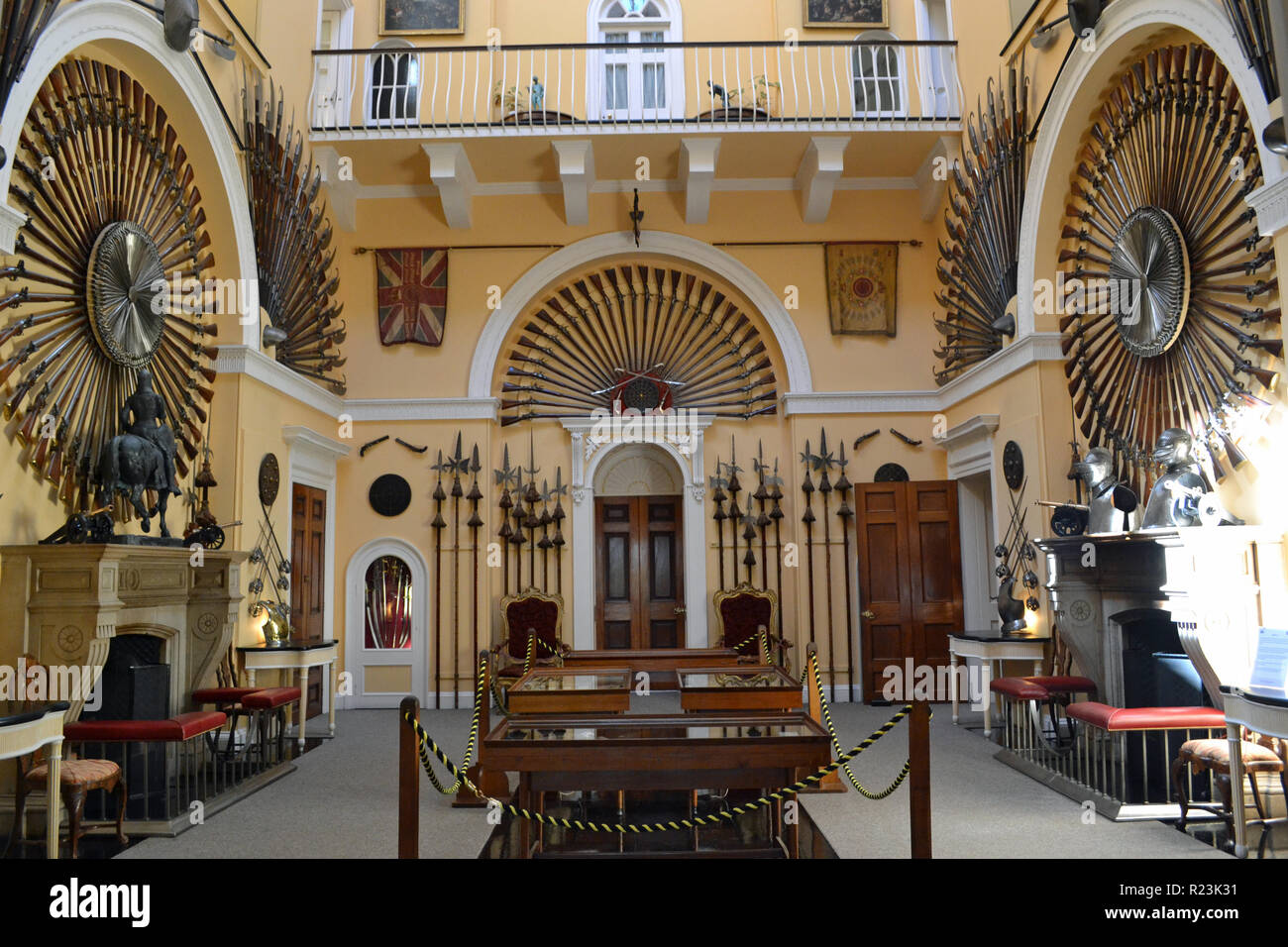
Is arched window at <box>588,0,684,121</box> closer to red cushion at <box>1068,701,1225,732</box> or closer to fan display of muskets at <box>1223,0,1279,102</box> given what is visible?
fan display of muskets at <box>1223,0,1279,102</box>

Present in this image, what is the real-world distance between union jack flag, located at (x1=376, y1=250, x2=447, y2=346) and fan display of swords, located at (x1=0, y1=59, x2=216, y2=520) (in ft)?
10.6

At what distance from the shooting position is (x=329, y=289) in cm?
989

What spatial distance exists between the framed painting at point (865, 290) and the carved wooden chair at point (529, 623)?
4350mm

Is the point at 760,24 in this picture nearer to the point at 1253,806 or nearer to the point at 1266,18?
the point at 1266,18

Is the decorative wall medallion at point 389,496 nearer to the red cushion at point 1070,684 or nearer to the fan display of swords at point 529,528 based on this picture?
the fan display of swords at point 529,528

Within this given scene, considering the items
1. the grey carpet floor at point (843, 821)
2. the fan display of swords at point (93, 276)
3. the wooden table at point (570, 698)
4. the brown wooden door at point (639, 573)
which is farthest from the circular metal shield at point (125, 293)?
the brown wooden door at point (639, 573)

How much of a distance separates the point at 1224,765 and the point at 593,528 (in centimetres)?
699

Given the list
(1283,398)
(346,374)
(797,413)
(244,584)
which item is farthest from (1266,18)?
(346,374)

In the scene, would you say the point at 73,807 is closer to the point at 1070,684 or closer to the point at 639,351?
the point at 1070,684

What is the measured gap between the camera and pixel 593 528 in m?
10.8

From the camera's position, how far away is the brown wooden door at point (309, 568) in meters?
9.09

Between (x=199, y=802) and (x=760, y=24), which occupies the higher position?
(x=760, y=24)

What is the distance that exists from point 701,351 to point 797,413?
53.6 inches

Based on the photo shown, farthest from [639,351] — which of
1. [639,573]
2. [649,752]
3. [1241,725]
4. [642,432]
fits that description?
[1241,725]
